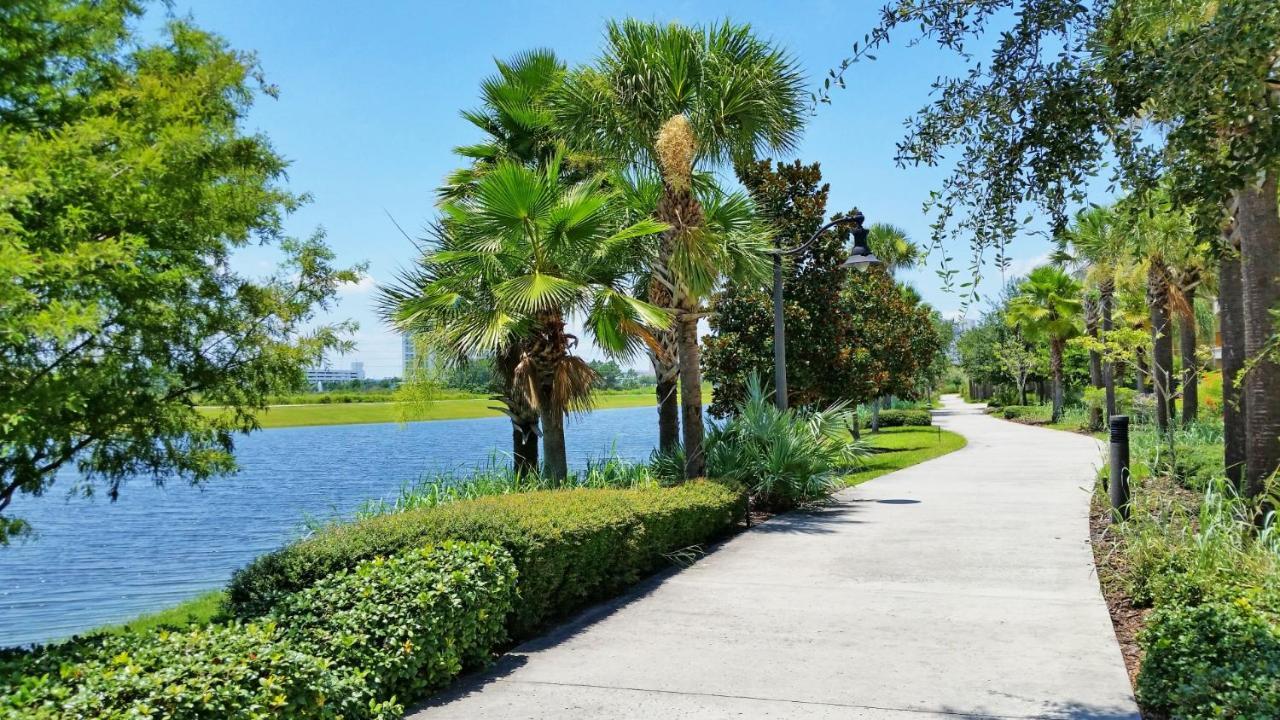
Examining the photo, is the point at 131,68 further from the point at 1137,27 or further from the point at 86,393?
the point at 1137,27

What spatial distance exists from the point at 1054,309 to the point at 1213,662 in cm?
3859

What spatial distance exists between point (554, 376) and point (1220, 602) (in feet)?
29.0

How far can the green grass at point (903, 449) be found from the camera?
18.7 meters

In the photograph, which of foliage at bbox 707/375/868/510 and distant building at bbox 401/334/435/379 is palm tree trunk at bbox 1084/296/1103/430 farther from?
distant building at bbox 401/334/435/379

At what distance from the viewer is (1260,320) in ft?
27.7

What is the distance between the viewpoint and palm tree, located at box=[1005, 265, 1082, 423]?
125ft

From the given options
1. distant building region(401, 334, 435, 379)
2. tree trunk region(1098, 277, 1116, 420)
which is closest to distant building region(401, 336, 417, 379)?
distant building region(401, 334, 435, 379)

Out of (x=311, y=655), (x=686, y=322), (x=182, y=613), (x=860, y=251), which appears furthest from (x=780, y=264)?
(x=311, y=655)

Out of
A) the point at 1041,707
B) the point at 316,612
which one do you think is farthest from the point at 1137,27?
the point at 316,612

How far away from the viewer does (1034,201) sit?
504 cm

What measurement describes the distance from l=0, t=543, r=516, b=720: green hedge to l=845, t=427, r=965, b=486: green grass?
11505 mm

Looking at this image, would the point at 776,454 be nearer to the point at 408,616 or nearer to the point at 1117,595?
the point at 1117,595

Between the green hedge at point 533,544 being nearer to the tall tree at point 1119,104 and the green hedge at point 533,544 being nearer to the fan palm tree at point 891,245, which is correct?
the tall tree at point 1119,104

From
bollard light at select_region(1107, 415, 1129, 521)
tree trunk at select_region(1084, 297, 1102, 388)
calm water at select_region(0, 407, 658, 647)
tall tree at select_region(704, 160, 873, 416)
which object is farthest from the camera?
tree trunk at select_region(1084, 297, 1102, 388)
